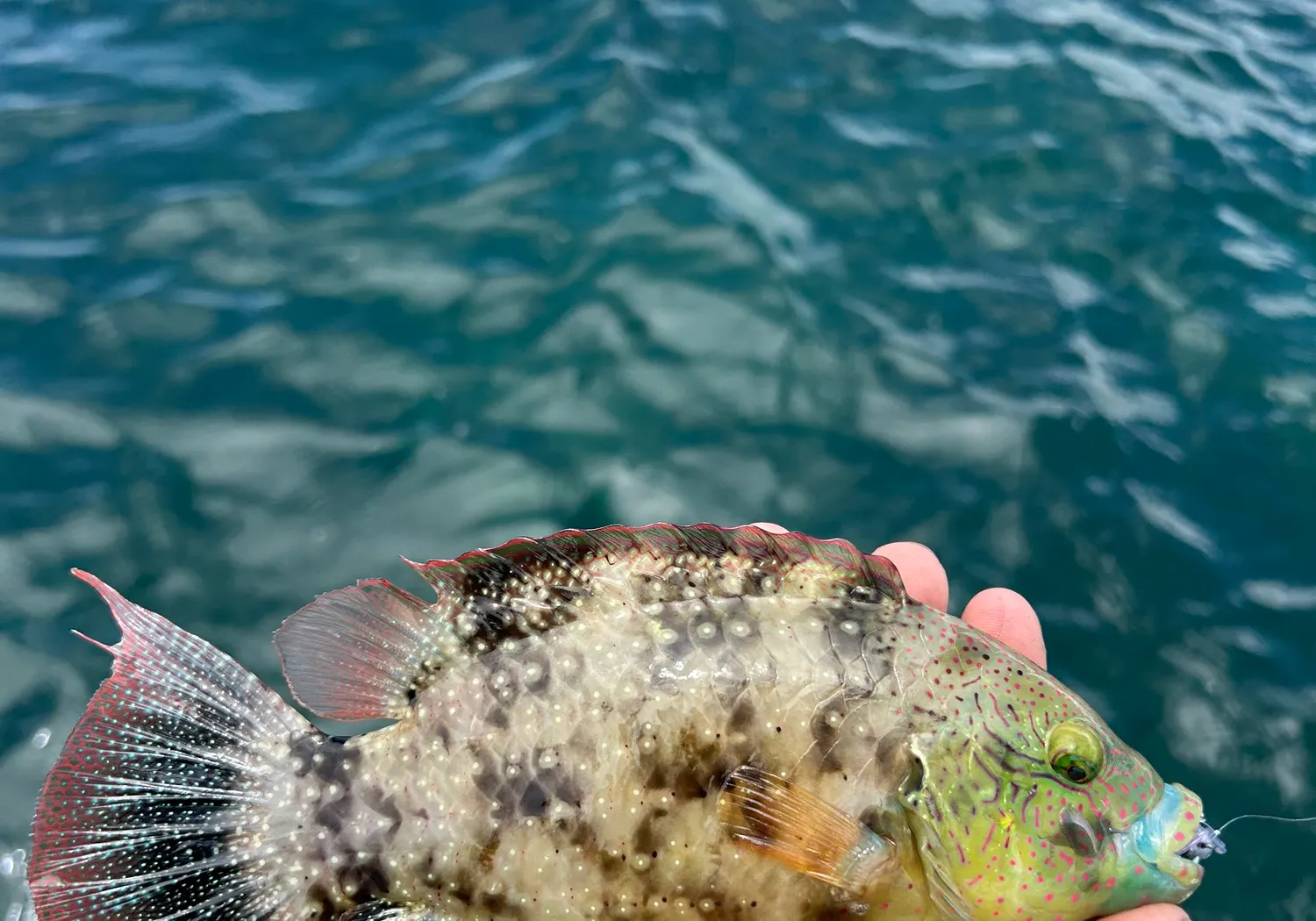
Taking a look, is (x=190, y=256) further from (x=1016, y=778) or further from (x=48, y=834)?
(x=1016, y=778)

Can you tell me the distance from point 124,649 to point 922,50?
8577 mm

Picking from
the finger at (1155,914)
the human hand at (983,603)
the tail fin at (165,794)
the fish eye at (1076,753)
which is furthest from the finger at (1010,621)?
the tail fin at (165,794)

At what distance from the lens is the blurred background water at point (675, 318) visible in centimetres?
536

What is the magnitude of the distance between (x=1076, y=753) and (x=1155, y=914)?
0.54 m

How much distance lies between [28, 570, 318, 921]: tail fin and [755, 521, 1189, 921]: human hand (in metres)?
2.27

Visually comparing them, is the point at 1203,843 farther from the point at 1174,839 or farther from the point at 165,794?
the point at 165,794

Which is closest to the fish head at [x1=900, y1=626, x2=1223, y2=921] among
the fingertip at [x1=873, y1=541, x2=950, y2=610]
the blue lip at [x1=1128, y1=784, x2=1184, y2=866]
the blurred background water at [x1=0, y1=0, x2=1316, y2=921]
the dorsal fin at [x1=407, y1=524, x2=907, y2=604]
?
Answer: the blue lip at [x1=1128, y1=784, x2=1184, y2=866]

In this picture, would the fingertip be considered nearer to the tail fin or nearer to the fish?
the fish

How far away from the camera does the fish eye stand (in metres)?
3.33

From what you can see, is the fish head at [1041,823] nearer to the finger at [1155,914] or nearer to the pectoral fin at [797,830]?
the finger at [1155,914]

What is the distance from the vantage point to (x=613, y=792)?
10.6 ft

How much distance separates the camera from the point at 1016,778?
3.36 meters

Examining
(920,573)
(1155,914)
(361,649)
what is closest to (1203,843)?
(1155,914)

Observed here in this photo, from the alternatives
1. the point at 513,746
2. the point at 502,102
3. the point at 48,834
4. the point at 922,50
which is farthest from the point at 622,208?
the point at 48,834
